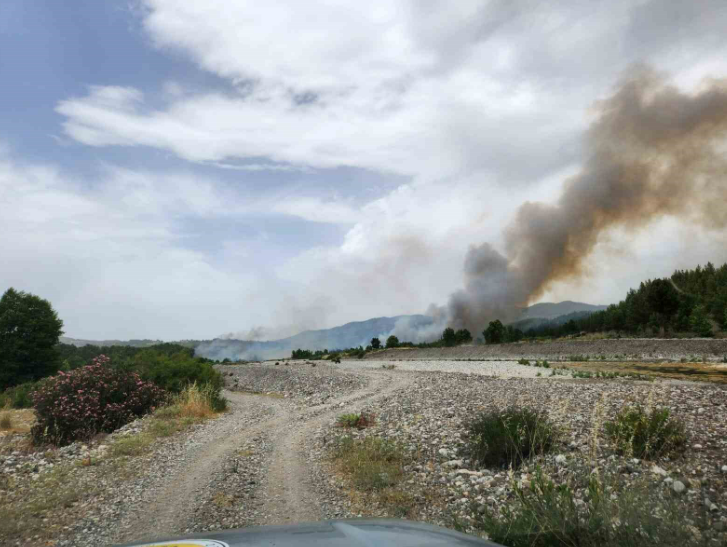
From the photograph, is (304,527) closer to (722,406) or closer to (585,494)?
(585,494)

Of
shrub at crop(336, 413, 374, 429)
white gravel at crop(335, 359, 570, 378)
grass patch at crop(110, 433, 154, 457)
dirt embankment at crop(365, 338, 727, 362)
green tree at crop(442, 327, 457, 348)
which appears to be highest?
green tree at crop(442, 327, 457, 348)

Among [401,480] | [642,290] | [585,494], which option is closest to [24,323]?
[401,480]

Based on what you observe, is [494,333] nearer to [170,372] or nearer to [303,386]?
[303,386]

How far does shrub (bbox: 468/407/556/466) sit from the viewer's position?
8.47 meters

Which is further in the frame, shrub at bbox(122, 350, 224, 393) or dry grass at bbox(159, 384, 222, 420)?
shrub at bbox(122, 350, 224, 393)

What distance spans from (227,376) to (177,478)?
32.6m

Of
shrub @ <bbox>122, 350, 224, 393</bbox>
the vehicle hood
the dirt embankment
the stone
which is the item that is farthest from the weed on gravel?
the dirt embankment

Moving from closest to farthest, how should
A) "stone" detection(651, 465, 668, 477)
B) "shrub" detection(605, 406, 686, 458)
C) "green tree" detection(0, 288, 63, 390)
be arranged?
1. "stone" detection(651, 465, 668, 477)
2. "shrub" detection(605, 406, 686, 458)
3. "green tree" detection(0, 288, 63, 390)

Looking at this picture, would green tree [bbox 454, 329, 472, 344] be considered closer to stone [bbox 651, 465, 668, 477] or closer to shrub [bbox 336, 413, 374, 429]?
shrub [bbox 336, 413, 374, 429]

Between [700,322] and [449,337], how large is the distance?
31285 millimetres

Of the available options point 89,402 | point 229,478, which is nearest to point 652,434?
point 229,478

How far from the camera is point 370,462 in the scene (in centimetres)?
905

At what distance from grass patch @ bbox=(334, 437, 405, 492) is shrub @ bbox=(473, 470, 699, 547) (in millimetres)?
3000

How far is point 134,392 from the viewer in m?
18.0
